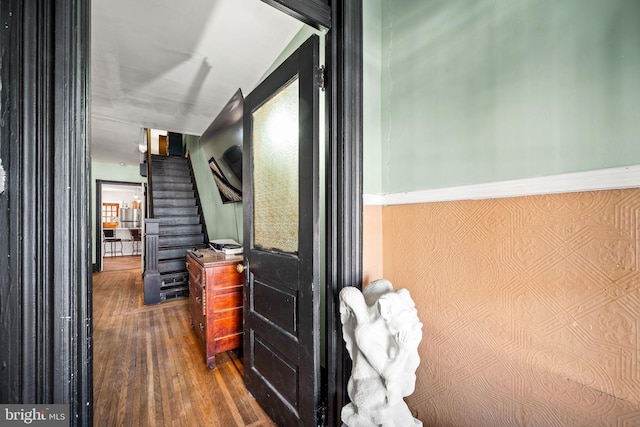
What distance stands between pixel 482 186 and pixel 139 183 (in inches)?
313

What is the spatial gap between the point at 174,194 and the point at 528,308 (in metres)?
5.00

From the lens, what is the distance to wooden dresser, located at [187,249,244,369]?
6.90 feet

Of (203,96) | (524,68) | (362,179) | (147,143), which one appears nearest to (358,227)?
(362,179)

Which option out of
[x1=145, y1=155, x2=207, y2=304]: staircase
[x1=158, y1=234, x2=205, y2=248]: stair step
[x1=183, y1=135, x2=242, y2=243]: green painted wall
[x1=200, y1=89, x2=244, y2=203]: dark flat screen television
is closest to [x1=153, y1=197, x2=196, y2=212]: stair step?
[x1=145, y1=155, x2=207, y2=304]: staircase

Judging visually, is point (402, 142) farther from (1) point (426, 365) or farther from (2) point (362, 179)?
(1) point (426, 365)

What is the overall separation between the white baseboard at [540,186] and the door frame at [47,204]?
1.27 meters

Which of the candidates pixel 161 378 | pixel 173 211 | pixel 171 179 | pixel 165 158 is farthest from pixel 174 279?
pixel 165 158

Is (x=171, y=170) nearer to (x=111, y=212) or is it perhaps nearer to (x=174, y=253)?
(x=174, y=253)

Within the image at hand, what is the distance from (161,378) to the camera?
201 cm

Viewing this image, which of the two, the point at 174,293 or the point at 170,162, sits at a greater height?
the point at 170,162

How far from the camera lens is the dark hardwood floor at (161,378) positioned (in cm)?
163

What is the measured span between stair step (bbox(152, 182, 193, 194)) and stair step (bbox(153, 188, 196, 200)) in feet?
0.16

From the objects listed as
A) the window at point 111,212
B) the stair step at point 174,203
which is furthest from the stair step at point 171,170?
the window at point 111,212

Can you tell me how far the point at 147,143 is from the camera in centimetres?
461
